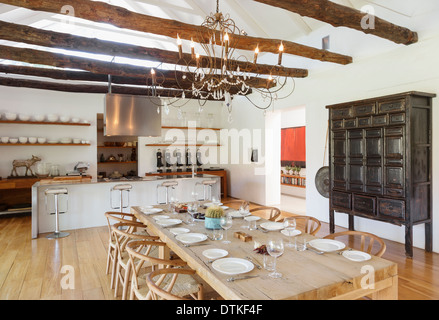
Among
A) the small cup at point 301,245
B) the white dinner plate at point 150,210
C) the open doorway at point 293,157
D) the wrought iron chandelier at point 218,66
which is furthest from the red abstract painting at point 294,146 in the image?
the small cup at point 301,245

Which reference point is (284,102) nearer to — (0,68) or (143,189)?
(143,189)

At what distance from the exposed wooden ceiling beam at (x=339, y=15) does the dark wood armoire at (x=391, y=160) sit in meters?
0.86

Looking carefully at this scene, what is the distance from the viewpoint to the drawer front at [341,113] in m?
4.53

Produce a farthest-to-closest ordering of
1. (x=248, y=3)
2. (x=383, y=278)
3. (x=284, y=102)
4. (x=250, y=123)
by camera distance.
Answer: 1. (x=250, y=123)
2. (x=284, y=102)
3. (x=248, y=3)
4. (x=383, y=278)

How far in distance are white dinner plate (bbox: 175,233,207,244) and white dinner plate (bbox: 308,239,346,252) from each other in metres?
0.85

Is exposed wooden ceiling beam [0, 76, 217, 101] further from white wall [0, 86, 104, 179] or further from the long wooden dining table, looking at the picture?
the long wooden dining table

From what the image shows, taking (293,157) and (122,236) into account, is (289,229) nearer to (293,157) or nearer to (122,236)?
(122,236)

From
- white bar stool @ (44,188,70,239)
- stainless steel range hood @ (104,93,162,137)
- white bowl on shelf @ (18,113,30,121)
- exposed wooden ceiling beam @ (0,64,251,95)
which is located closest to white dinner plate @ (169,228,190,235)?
white bar stool @ (44,188,70,239)

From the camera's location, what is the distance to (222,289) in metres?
1.58

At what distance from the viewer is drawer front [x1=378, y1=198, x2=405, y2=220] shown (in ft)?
12.5

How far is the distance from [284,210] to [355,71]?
3499 mm

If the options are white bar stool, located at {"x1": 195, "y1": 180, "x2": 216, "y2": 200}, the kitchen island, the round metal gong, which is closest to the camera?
the kitchen island

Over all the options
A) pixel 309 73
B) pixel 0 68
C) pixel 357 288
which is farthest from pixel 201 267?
pixel 0 68

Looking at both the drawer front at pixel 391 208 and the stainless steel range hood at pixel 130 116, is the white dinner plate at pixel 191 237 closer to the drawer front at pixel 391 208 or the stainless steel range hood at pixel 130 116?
the drawer front at pixel 391 208
